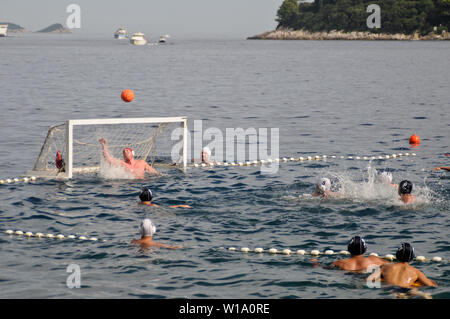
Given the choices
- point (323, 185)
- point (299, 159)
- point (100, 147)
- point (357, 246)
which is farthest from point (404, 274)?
point (299, 159)

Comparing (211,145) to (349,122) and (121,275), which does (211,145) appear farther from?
(121,275)

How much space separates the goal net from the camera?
810 inches

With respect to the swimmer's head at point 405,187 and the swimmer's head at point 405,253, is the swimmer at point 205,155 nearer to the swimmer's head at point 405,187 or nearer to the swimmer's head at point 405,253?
the swimmer's head at point 405,187

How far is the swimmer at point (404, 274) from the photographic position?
11.6 m

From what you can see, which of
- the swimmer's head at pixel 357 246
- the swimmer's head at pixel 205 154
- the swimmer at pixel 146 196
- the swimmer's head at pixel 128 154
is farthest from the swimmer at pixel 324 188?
the swimmer's head at pixel 205 154

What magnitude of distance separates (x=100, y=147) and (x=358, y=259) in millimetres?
12483

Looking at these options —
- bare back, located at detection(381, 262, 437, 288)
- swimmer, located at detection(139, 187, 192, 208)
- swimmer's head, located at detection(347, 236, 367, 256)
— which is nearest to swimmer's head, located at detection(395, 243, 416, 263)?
bare back, located at detection(381, 262, 437, 288)

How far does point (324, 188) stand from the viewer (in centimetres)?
1781

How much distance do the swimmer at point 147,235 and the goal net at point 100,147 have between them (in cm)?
666

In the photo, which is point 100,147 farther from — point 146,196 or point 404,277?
point 404,277

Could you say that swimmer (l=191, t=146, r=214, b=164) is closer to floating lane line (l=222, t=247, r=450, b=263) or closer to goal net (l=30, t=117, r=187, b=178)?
goal net (l=30, t=117, r=187, b=178)

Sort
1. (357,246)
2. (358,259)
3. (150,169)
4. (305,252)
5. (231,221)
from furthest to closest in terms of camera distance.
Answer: (150,169)
(231,221)
(305,252)
(358,259)
(357,246)

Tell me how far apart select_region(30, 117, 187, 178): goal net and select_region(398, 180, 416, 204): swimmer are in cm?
799
